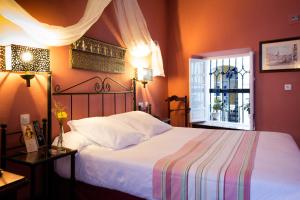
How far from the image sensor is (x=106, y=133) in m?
2.20

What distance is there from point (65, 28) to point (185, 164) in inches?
62.0

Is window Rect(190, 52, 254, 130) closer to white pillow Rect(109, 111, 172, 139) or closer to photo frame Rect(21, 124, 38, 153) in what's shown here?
white pillow Rect(109, 111, 172, 139)

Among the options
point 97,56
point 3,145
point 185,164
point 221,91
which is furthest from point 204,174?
point 221,91

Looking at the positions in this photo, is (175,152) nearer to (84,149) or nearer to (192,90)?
(84,149)

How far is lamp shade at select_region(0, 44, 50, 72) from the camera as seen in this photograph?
1799 millimetres

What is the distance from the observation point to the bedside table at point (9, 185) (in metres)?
1.23

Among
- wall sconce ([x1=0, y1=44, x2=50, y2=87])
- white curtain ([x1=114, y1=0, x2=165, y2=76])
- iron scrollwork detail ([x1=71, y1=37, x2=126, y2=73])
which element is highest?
white curtain ([x1=114, y1=0, x2=165, y2=76])

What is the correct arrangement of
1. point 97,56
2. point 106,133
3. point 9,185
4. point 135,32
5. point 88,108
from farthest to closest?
point 135,32
point 97,56
point 88,108
point 106,133
point 9,185

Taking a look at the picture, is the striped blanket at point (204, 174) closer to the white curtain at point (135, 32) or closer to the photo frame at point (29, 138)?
the photo frame at point (29, 138)

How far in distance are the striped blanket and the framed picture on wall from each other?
7.26 ft

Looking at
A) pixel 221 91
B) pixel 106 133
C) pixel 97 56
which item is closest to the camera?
pixel 106 133

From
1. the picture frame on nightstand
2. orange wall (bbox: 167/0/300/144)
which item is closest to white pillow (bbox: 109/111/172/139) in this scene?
the picture frame on nightstand

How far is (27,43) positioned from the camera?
6.63 feet

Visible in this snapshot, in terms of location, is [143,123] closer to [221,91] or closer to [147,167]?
[147,167]
